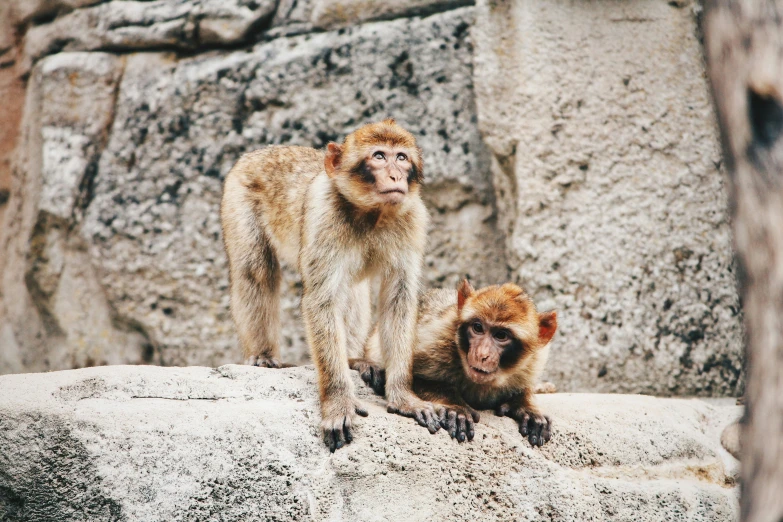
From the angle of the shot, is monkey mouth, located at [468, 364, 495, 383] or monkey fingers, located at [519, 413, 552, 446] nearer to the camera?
monkey mouth, located at [468, 364, 495, 383]

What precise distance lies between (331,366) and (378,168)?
1016 millimetres

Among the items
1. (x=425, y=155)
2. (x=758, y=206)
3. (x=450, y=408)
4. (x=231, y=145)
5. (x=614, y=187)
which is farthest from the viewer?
(x=231, y=145)

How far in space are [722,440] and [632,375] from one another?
0.84m

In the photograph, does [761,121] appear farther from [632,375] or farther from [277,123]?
[277,123]

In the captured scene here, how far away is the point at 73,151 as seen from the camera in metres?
6.46

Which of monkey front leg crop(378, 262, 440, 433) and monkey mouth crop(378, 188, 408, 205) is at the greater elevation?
monkey mouth crop(378, 188, 408, 205)

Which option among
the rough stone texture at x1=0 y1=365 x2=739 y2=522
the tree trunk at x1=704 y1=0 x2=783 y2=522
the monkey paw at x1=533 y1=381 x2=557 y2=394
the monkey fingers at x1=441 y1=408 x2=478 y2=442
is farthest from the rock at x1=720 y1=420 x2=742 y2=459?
the tree trunk at x1=704 y1=0 x2=783 y2=522

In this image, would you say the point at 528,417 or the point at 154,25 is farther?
the point at 154,25

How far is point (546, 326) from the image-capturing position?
445 centimetres

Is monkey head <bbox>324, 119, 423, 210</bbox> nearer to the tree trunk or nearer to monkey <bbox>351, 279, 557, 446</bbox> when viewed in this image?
monkey <bbox>351, 279, 557, 446</bbox>

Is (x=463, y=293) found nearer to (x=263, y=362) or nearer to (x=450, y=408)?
(x=450, y=408)

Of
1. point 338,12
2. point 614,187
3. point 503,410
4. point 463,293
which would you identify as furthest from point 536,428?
point 338,12

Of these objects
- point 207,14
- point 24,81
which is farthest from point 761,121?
point 24,81

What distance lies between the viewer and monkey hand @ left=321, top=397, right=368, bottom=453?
3.67m
